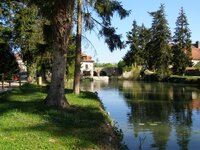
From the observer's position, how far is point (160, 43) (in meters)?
82.2

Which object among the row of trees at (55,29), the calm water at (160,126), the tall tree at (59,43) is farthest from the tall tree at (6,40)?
the tall tree at (59,43)

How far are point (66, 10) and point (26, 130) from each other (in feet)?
23.4

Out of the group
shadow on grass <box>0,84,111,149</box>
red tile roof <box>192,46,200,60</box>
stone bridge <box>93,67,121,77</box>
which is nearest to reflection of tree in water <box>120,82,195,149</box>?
shadow on grass <box>0,84,111,149</box>

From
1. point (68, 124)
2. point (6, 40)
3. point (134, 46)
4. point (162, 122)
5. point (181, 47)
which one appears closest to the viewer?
point (68, 124)

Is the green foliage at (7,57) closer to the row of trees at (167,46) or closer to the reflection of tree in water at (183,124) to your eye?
the reflection of tree in water at (183,124)

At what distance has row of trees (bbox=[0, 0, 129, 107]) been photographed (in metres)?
17.5

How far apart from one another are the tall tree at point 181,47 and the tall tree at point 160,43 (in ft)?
5.35

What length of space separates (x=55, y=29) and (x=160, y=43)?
66337 millimetres

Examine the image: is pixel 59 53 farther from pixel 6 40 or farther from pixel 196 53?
pixel 196 53

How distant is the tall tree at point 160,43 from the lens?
79.8m

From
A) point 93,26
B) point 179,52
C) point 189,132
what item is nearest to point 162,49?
point 179,52

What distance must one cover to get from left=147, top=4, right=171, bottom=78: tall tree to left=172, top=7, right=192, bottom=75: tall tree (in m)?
1.63

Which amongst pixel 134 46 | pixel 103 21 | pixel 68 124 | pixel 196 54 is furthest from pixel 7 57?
pixel 196 54

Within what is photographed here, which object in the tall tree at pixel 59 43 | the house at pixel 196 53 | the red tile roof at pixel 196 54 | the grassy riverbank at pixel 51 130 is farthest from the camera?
the red tile roof at pixel 196 54
